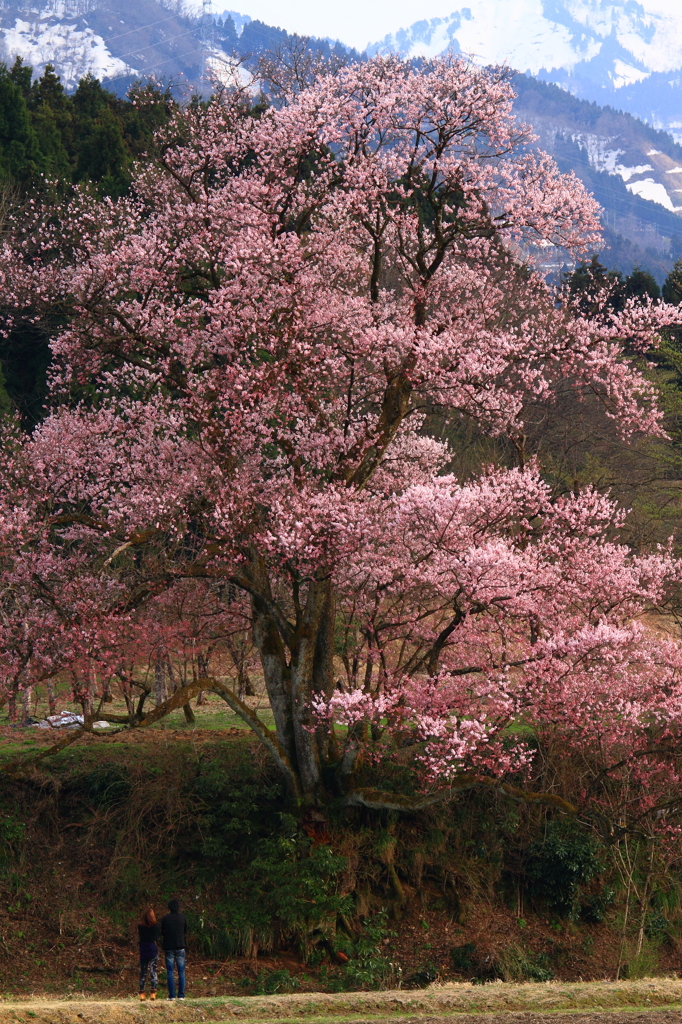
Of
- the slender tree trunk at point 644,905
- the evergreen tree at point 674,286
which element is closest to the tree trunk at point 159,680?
the slender tree trunk at point 644,905

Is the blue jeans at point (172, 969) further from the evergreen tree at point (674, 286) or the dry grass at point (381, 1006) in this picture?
the evergreen tree at point (674, 286)

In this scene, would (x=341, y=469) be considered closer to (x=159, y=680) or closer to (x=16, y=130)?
(x=159, y=680)

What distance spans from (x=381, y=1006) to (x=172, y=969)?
9.87ft

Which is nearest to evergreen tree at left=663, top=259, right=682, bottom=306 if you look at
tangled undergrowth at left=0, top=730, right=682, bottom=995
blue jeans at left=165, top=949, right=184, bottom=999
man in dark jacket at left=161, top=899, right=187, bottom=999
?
Answer: tangled undergrowth at left=0, top=730, right=682, bottom=995

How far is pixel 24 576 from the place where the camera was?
48.5ft

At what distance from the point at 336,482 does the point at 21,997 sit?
797 cm

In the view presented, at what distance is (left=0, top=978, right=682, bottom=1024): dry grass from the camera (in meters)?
10.2

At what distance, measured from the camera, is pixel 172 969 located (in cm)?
1247

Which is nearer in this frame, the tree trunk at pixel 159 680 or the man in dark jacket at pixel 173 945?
the man in dark jacket at pixel 173 945

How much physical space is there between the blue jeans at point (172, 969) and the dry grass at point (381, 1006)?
4.68ft

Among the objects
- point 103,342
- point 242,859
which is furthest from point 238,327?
point 242,859

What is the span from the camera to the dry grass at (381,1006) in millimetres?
10195

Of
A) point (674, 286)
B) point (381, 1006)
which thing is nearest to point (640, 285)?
point (674, 286)

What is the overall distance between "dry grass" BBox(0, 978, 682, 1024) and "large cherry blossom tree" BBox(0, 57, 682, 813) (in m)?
3.18
